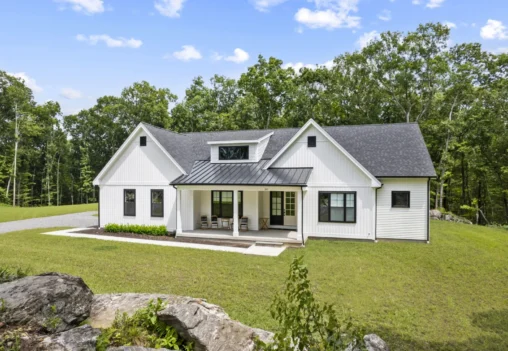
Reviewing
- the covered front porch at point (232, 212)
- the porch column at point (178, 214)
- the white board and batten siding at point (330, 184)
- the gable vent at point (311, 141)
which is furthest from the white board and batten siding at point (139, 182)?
the gable vent at point (311, 141)

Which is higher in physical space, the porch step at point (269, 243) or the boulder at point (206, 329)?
the boulder at point (206, 329)

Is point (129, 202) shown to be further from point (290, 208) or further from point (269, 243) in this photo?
point (290, 208)

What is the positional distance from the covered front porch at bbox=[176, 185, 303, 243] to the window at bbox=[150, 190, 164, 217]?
1254 mm

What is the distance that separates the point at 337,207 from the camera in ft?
48.3

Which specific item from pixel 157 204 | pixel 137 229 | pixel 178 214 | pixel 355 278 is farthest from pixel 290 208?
pixel 137 229

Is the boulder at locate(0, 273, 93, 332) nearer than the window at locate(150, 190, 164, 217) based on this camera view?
Yes

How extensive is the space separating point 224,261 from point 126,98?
3593cm

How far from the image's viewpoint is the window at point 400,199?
14.4 metres

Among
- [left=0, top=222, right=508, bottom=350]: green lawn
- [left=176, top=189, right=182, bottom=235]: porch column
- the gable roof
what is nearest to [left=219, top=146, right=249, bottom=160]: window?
the gable roof

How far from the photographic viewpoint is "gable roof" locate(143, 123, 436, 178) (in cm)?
1457

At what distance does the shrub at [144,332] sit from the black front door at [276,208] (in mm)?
12385

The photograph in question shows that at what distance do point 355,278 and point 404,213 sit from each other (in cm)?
677

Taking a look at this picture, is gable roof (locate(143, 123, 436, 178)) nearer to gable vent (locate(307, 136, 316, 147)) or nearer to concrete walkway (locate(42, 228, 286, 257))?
gable vent (locate(307, 136, 316, 147))

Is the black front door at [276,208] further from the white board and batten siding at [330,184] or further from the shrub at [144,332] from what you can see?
the shrub at [144,332]
